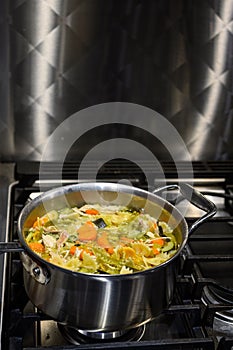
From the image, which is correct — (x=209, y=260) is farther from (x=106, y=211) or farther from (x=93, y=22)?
(x=93, y=22)

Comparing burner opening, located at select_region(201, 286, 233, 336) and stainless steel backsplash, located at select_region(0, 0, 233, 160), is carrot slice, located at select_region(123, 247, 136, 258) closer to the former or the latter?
burner opening, located at select_region(201, 286, 233, 336)

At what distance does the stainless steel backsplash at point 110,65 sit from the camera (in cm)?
121

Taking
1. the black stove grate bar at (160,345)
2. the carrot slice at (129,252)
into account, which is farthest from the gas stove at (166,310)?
the carrot slice at (129,252)

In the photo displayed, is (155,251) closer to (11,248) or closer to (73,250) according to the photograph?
(73,250)

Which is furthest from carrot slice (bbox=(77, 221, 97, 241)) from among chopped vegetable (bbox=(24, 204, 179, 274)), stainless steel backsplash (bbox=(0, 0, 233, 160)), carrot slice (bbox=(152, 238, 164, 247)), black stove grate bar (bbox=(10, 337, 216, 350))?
stainless steel backsplash (bbox=(0, 0, 233, 160))

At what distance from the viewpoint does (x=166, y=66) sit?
50.4 inches

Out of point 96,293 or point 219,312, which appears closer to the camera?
point 96,293

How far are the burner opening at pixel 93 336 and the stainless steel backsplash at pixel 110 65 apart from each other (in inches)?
22.6

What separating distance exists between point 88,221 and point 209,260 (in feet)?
0.81

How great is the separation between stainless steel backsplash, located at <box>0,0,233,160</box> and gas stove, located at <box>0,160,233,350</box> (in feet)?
0.47

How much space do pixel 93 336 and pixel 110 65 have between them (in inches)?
26.2

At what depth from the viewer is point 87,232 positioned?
991 millimetres

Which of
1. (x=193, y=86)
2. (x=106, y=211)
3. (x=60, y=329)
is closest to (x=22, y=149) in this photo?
(x=106, y=211)

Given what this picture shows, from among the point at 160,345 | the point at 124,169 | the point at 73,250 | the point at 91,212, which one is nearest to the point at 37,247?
the point at 73,250
